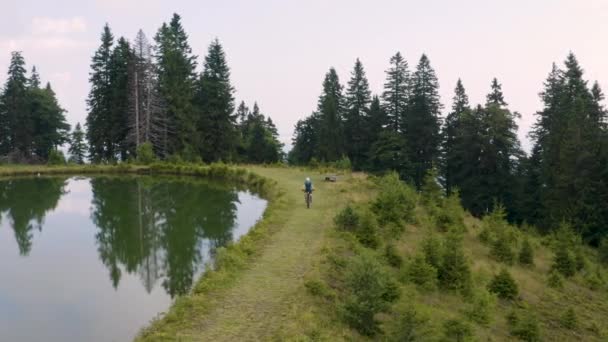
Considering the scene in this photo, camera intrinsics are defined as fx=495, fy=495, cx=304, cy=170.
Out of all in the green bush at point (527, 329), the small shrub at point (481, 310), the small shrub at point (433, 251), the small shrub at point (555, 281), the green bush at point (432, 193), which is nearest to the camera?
the green bush at point (527, 329)

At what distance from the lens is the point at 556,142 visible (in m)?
42.3

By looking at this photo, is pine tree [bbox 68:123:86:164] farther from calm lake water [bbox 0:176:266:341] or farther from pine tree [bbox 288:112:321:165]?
calm lake water [bbox 0:176:266:341]

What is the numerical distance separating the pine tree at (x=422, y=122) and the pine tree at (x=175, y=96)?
24.4 m

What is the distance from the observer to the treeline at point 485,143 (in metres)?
37.1

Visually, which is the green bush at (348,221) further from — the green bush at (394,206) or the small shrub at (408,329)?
the small shrub at (408,329)

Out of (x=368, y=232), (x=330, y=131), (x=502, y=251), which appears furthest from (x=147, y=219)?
(x=330, y=131)

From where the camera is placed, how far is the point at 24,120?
60031mm

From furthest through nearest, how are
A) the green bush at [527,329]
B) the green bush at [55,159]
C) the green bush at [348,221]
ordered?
the green bush at [55,159], the green bush at [348,221], the green bush at [527,329]

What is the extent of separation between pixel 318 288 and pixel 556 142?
1421 inches

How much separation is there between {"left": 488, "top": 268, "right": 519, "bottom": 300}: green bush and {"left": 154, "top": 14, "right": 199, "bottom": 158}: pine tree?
133 ft

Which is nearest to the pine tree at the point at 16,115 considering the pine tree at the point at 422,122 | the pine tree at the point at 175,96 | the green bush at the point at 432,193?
the pine tree at the point at 175,96

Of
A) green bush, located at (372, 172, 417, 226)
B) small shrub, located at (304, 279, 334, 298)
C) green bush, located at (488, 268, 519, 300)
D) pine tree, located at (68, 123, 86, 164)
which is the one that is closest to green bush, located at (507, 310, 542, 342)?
green bush, located at (488, 268, 519, 300)

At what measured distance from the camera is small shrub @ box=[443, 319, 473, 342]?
11.9 metres

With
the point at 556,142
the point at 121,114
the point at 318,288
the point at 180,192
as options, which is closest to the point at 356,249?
the point at 318,288
